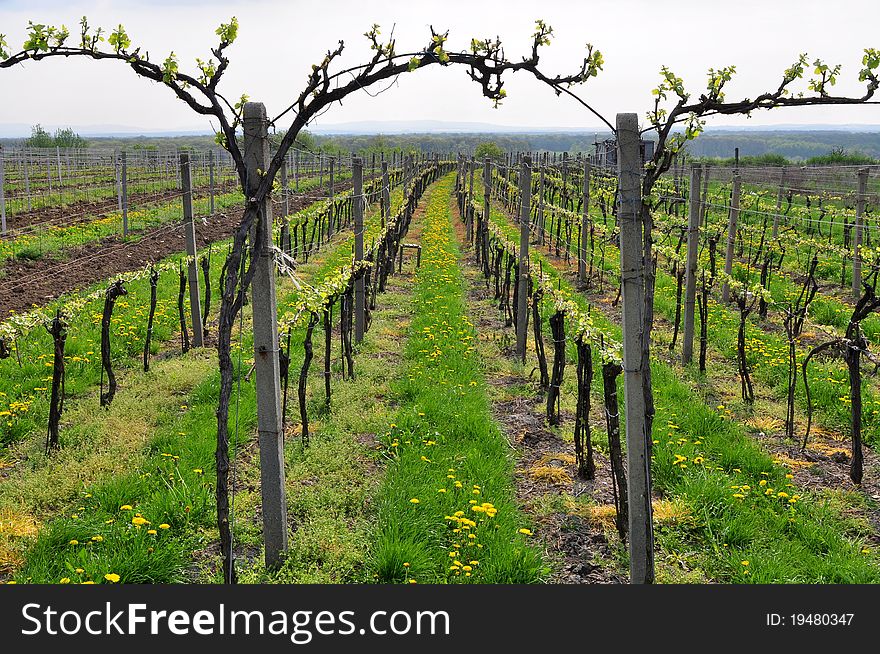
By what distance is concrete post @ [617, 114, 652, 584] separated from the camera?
11.8 feet

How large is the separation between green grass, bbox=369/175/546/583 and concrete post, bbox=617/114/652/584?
64 centimetres

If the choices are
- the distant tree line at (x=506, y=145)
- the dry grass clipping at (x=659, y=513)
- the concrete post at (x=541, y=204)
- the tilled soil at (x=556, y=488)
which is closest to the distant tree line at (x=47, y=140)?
the distant tree line at (x=506, y=145)

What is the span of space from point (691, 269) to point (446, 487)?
499 centimetres

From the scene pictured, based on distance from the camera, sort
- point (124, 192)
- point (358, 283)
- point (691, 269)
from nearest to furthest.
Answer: point (691, 269)
point (358, 283)
point (124, 192)

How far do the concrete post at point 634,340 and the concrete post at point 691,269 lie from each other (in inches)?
205

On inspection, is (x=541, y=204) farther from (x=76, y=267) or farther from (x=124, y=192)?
(x=76, y=267)

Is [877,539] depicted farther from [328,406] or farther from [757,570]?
[328,406]

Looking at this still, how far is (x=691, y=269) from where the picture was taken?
340 inches

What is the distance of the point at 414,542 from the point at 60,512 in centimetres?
241

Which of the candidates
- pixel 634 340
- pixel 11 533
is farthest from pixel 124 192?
pixel 634 340

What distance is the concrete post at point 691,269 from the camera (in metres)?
8.60

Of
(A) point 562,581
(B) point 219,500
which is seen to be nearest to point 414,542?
(A) point 562,581

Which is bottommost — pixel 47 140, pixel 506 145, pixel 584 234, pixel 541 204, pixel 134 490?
pixel 134 490

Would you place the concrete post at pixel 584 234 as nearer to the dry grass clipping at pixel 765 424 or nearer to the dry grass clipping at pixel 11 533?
the dry grass clipping at pixel 765 424
